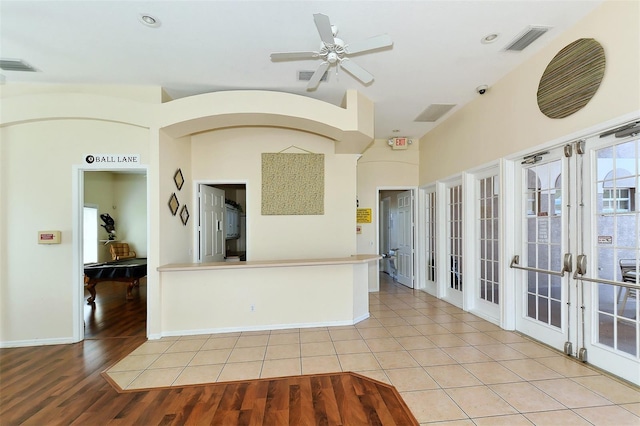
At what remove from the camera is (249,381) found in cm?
270

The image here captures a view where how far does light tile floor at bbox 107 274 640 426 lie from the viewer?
2234 mm

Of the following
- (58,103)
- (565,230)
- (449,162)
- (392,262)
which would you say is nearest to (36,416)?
(58,103)

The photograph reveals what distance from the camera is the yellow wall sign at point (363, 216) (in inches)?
246

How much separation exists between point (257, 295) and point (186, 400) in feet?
5.45

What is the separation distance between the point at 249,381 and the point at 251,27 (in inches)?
133

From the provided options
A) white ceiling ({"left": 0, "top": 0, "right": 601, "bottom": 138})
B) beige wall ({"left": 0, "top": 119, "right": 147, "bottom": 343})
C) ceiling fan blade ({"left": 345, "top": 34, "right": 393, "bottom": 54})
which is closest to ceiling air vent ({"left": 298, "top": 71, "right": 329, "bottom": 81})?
white ceiling ({"left": 0, "top": 0, "right": 601, "bottom": 138})

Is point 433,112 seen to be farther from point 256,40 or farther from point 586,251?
point 256,40

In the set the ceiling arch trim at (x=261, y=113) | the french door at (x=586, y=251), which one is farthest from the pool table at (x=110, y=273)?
the french door at (x=586, y=251)

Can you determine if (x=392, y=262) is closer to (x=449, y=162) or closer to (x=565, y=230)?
(x=449, y=162)

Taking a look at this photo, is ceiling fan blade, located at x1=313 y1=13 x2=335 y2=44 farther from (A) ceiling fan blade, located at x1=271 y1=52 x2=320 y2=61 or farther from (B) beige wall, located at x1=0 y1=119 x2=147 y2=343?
(B) beige wall, located at x1=0 y1=119 x2=147 y2=343

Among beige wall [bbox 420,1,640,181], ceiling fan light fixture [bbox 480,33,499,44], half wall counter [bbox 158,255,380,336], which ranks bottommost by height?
half wall counter [bbox 158,255,380,336]

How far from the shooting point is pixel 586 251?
9.40 ft

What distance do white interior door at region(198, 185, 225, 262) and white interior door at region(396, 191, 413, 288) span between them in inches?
160

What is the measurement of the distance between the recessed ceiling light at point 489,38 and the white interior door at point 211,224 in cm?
427
